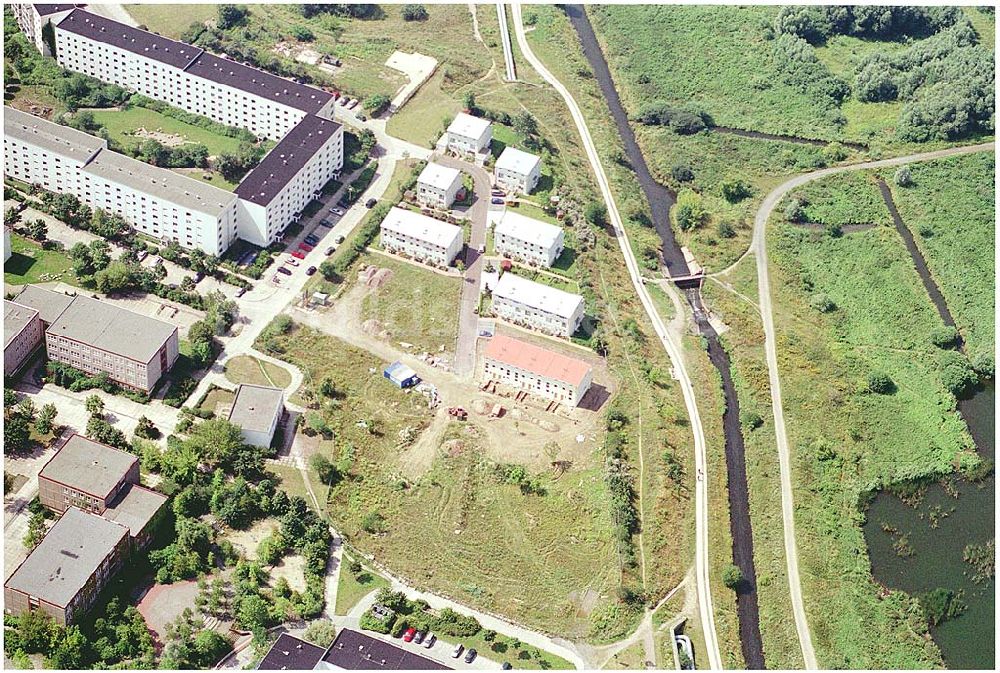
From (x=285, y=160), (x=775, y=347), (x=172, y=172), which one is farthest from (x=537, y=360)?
(x=172, y=172)

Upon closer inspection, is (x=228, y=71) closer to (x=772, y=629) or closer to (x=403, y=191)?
(x=403, y=191)

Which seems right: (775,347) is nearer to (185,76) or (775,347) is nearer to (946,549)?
(946,549)

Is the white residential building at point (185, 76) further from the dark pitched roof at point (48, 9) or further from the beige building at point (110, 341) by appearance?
the beige building at point (110, 341)

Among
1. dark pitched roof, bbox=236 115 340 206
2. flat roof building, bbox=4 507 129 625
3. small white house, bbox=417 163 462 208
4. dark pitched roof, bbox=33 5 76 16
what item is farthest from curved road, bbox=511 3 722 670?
dark pitched roof, bbox=33 5 76 16

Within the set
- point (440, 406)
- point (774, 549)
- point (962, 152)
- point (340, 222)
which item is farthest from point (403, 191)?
point (962, 152)

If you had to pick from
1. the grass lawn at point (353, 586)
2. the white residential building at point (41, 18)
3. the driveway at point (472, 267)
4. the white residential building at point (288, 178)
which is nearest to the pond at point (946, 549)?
the driveway at point (472, 267)

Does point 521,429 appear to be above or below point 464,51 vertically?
below
